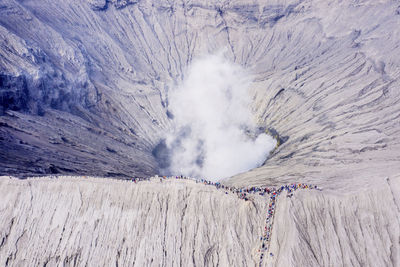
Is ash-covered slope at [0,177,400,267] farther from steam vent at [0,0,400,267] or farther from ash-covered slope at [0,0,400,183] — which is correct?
ash-covered slope at [0,0,400,183]

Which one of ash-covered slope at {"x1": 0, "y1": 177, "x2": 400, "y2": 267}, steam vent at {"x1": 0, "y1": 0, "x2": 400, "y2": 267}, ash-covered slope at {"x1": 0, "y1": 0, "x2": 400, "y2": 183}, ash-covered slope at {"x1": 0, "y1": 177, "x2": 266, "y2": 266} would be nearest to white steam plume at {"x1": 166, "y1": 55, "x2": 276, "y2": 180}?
steam vent at {"x1": 0, "y1": 0, "x2": 400, "y2": 267}

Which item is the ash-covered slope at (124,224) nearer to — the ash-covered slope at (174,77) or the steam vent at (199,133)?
the steam vent at (199,133)

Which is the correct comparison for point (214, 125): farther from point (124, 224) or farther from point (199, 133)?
point (124, 224)

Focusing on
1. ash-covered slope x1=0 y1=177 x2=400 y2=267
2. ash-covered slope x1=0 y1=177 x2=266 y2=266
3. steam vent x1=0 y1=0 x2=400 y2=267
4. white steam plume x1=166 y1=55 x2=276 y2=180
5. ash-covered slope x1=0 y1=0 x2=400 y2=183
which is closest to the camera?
ash-covered slope x1=0 y1=177 x2=400 y2=267

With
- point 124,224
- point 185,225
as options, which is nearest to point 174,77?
point 124,224

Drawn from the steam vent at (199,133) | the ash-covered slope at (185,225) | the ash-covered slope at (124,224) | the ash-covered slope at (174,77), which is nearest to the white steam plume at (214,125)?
the steam vent at (199,133)
